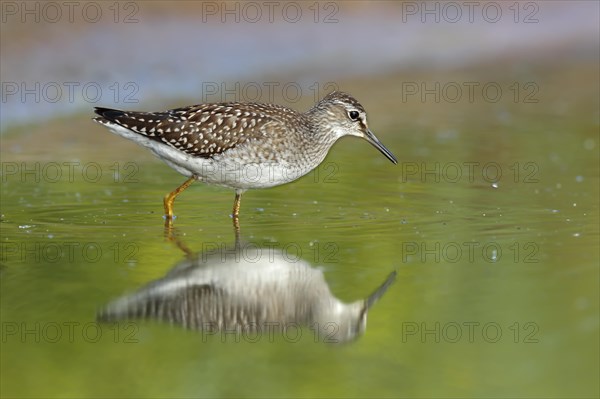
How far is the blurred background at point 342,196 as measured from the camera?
7672mm

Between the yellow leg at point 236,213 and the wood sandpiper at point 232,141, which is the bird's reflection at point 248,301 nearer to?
the yellow leg at point 236,213

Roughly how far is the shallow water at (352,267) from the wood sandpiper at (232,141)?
465mm

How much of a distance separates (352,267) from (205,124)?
2.94 metres

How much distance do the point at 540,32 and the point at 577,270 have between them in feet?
53.0

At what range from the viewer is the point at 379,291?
9.29 metres

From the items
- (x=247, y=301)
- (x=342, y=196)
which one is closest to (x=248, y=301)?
A: (x=247, y=301)

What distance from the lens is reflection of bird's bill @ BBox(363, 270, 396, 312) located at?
354 inches

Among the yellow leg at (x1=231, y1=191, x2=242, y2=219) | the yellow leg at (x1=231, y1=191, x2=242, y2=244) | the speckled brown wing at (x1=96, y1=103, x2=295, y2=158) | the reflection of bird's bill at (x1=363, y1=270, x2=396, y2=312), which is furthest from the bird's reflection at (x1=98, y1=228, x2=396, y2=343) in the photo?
the speckled brown wing at (x1=96, y1=103, x2=295, y2=158)

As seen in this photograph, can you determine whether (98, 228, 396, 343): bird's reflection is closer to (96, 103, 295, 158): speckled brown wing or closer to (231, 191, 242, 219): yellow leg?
(231, 191, 242, 219): yellow leg

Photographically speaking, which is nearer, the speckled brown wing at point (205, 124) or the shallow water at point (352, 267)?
the shallow water at point (352, 267)

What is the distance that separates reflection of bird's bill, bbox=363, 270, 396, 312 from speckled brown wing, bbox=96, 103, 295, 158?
2915mm

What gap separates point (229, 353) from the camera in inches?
309

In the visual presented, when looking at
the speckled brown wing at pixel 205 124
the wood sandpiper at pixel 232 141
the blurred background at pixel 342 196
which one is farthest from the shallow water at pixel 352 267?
the speckled brown wing at pixel 205 124

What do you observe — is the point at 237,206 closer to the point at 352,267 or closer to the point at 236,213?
the point at 236,213
